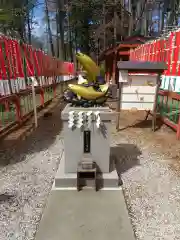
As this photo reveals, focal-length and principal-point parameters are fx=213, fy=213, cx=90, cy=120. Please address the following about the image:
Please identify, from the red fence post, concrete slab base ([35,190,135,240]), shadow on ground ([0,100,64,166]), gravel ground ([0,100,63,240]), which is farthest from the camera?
the red fence post

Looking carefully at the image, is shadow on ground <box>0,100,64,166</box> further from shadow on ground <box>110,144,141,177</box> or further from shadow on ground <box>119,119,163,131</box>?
shadow on ground <box>119,119,163,131</box>

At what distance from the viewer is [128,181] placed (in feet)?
10.8

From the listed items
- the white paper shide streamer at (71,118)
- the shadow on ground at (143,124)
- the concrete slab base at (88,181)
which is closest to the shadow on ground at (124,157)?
the concrete slab base at (88,181)

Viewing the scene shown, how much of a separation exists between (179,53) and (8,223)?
16.1 feet

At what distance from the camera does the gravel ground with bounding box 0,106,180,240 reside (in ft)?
7.86

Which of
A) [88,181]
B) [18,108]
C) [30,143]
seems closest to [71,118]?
[88,181]

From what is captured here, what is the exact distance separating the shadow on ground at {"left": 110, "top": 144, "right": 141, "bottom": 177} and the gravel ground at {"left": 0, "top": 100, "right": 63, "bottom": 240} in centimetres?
109

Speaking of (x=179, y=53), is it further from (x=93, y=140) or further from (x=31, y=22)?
(x=31, y=22)

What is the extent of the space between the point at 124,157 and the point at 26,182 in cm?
192

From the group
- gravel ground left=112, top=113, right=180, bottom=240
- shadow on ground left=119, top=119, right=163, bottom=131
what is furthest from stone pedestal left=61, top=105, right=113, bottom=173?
shadow on ground left=119, top=119, right=163, bottom=131

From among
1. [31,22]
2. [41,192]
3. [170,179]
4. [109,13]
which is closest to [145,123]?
[170,179]

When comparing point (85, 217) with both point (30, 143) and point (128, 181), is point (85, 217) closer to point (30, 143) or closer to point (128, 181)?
point (128, 181)

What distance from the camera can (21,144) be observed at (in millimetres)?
4926

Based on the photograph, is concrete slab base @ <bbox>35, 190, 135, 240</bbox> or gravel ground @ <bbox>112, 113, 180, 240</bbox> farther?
gravel ground @ <bbox>112, 113, 180, 240</bbox>
